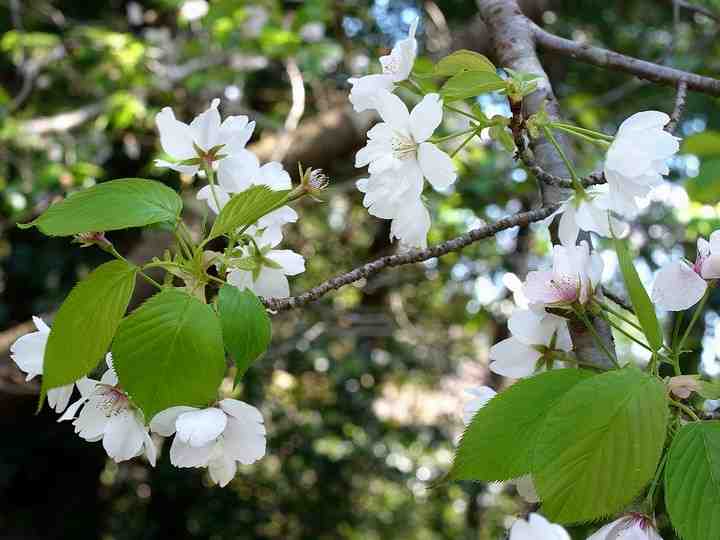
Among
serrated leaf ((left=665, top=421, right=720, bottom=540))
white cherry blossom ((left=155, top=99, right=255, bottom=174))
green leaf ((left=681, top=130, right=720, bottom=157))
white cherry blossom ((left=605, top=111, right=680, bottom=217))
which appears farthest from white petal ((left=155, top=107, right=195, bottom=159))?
green leaf ((left=681, top=130, right=720, bottom=157))

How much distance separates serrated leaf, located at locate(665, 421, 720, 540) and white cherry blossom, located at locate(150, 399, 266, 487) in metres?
0.29

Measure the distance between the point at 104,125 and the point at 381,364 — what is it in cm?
138

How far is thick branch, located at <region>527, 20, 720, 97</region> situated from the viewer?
759mm

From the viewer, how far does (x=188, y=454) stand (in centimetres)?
59

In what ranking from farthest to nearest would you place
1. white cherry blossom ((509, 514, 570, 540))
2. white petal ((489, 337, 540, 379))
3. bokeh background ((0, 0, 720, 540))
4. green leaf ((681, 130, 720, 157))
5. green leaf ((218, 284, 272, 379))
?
bokeh background ((0, 0, 720, 540)) < green leaf ((681, 130, 720, 157)) < white petal ((489, 337, 540, 379)) < green leaf ((218, 284, 272, 379)) < white cherry blossom ((509, 514, 570, 540))

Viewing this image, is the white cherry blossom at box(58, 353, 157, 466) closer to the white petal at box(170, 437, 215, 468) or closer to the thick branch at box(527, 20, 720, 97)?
the white petal at box(170, 437, 215, 468)

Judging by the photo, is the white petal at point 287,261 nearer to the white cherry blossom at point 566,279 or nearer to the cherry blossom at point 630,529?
the white cherry blossom at point 566,279

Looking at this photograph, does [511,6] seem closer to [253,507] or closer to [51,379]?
[51,379]

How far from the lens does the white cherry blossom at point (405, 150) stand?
1.92 feet

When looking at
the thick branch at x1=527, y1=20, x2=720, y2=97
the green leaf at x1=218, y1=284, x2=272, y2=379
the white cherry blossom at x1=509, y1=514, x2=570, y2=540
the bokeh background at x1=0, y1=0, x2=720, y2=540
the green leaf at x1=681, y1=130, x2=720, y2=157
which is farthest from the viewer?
the bokeh background at x1=0, y1=0, x2=720, y2=540

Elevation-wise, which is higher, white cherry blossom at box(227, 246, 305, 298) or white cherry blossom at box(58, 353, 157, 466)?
white cherry blossom at box(227, 246, 305, 298)

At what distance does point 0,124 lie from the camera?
227cm

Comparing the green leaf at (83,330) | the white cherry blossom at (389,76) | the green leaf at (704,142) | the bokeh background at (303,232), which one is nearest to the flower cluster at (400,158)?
the white cherry blossom at (389,76)

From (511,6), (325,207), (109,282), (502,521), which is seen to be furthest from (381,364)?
(109,282)
